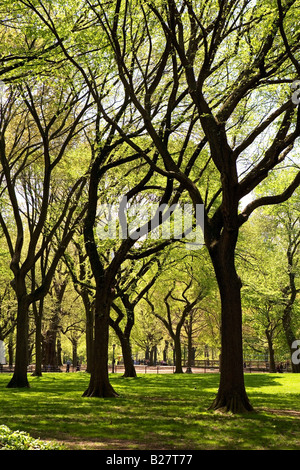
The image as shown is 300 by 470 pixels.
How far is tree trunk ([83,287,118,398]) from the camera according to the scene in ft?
56.0

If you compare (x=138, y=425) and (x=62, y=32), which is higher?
(x=62, y=32)

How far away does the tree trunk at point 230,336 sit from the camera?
12.5m

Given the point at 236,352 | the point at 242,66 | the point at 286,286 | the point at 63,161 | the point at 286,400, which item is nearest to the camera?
the point at 236,352

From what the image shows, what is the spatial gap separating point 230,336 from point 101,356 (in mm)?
6181

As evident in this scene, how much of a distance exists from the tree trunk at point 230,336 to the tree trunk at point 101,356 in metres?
5.38

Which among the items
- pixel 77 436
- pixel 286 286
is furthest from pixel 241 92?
pixel 286 286

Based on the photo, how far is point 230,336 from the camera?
12695 millimetres

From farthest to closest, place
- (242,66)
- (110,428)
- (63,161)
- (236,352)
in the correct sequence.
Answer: (63,161) < (242,66) < (236,352) < (110,428)

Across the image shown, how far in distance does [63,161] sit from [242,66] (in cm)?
1170

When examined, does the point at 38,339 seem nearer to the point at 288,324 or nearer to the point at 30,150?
the point at 30,150

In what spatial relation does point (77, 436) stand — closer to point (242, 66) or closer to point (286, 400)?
point (286, 400)

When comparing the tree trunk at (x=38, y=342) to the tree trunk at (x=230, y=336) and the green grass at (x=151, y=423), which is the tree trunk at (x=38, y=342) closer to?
the green grass at (x=151, y=423)

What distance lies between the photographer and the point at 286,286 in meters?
39.2

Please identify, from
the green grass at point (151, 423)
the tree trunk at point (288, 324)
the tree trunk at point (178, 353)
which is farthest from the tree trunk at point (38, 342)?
the tree trunk at point (288, 324)
